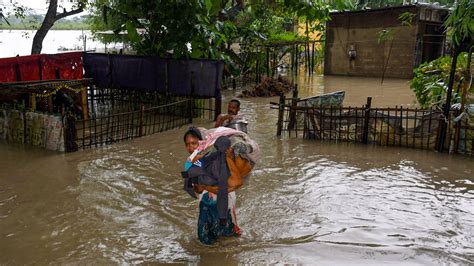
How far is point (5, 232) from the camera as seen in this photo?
207 inches

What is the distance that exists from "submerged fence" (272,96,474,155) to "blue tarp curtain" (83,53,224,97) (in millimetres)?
2456

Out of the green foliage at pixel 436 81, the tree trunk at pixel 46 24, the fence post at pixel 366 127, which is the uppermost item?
the tree trunk at pixel 46 24

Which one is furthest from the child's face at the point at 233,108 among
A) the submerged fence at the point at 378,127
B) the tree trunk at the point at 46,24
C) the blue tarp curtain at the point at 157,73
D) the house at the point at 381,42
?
the house at the point at 381,42

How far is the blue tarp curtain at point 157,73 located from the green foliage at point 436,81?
4.95 metres

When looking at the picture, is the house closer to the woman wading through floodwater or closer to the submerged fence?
the submerged fence

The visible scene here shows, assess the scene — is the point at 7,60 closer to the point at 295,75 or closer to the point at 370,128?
the point at 370,128

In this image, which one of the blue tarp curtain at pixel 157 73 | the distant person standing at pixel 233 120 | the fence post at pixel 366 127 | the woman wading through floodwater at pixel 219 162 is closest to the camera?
the woman wading through floodwater at pixel 219 162

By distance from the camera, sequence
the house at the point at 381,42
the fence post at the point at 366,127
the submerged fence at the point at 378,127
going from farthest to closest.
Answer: the house at the point at 381,42, the fence post at the point at 366,127, the submerged fence at the point at 378,127

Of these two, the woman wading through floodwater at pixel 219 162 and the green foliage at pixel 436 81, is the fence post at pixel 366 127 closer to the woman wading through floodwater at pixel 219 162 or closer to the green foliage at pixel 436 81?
the green foliage at pixel 436 81

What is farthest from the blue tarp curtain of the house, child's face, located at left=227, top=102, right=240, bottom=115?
the house

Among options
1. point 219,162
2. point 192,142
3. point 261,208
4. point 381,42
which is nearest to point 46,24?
point 261,208

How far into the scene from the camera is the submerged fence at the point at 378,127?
8.12 m

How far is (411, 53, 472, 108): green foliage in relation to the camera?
30.1 ft

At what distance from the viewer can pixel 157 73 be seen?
11.9 m
